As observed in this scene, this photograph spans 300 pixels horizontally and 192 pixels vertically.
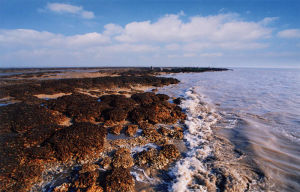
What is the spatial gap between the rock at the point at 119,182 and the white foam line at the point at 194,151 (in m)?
0.85

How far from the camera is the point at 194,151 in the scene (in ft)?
13.9

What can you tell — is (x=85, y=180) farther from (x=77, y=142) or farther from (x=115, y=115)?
(x=115, y=115)

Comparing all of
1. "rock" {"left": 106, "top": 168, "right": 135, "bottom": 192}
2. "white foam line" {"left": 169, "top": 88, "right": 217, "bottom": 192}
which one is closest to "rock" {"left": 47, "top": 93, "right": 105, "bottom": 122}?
"rock" {"left": 106, "top": 168, "right": 135, "bottom": 192}

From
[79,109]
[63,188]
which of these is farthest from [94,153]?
[79,109]

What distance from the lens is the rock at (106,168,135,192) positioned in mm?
2825

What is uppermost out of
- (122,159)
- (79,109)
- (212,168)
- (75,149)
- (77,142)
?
(79,109)

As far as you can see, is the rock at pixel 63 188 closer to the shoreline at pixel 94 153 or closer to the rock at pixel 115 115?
the shoreline at pixel 94 153

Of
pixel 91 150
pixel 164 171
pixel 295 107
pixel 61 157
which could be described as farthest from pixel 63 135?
pixel 295 107

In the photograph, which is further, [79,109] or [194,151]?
[79,109]

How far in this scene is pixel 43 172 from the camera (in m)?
3.30

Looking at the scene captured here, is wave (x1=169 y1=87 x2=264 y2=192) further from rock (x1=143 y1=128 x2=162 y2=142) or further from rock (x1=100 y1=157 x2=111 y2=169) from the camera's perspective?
rock (x1=100 y1=157 x2=111 y2=169)

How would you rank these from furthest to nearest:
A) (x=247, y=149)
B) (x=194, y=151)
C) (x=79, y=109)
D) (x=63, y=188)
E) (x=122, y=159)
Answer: (x=79, y=109)
(x=247, y=149)
(x=194, y=151)
(x=122, y=159)
(x=63, y=188)

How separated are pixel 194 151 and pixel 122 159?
6.94ft

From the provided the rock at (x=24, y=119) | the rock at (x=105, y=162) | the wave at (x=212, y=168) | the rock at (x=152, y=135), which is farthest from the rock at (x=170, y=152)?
the rock at (x=24, y=119)
